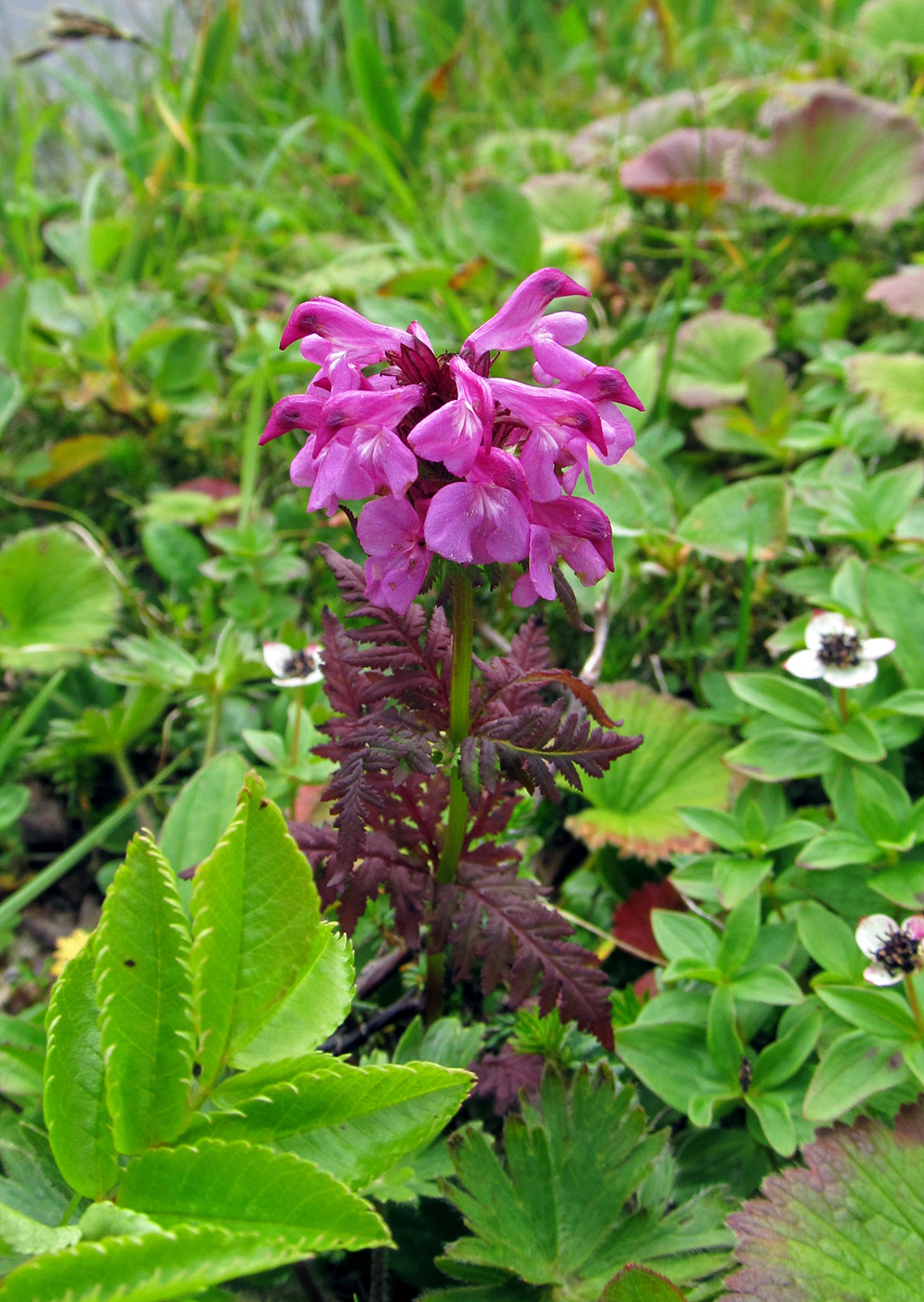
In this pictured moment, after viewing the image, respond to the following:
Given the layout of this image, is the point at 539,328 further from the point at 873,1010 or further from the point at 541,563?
the point at 873,1010

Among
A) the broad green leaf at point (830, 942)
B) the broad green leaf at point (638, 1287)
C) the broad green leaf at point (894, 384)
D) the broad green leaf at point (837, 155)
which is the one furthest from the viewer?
the broad green leaf at point (837, 155)

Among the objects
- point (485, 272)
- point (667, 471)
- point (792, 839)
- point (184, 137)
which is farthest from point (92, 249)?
point (792, 839)

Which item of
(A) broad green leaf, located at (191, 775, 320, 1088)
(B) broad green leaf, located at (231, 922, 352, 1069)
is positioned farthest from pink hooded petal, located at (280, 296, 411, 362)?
(B) broad green leaf, located at (231, 922, 352, 1069)

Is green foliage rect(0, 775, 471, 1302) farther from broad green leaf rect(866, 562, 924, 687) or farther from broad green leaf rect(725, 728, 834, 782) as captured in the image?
broad green leaf rect(866, 562, 924, 687)

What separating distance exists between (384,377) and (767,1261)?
0.95 metres

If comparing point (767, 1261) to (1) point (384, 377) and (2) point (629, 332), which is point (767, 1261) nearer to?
(1) point (384, 377)

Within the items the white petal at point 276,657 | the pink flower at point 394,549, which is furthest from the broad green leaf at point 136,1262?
the white petal at point 276,657

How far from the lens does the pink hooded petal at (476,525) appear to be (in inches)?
32.4

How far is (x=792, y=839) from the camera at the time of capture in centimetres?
134

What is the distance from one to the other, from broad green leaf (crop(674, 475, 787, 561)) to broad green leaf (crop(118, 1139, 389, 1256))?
134 cm

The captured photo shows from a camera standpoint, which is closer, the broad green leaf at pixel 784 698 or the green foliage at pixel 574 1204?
the green foliage at pixel 574 1204

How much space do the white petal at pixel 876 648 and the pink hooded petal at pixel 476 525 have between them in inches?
31.4

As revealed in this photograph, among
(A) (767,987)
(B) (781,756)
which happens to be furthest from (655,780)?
(A) (767,987)

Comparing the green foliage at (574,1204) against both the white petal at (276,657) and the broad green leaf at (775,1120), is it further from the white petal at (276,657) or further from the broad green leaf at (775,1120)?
the white petal at (276,657)
